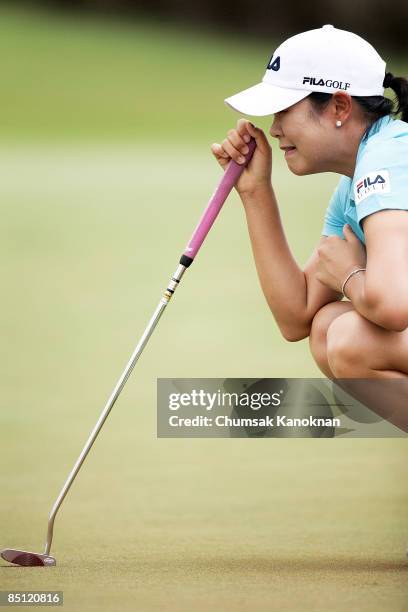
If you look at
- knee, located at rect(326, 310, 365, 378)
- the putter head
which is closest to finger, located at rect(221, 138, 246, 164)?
knee, located at rect(326, 310, 365, 378)

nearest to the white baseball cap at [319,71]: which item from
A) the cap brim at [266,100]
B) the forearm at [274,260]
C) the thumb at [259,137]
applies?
the cap brim at [266,100]

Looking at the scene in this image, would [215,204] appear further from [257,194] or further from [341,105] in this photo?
[341,105]

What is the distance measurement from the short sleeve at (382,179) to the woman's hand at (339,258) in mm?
152

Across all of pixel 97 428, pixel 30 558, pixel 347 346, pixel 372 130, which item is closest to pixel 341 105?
pixel 372 130

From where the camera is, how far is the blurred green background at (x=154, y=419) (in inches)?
78.0

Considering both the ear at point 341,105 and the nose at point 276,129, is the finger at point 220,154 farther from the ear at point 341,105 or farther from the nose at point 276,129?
the ear at point 341,105

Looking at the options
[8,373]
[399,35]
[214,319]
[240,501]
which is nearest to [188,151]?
[399,35]

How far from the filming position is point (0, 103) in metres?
7.87

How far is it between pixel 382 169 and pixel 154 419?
1.18 metres

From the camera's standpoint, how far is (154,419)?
291 centimetres

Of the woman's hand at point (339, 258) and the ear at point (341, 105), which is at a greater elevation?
the ear at point (341, 105)

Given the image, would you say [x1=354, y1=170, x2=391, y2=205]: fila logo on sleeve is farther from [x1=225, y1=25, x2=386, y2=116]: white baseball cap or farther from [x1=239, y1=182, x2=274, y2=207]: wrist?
[x1=239, y1=182, x2=274, y2=207]: wrist

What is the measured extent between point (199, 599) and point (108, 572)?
7.5 inches

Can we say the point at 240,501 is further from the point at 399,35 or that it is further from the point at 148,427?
the point at 399,35
